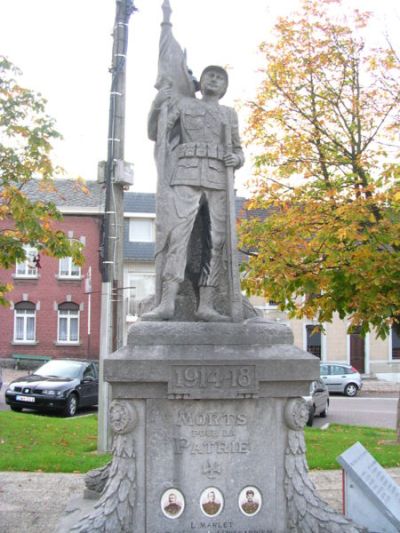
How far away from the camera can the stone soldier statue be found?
534cm

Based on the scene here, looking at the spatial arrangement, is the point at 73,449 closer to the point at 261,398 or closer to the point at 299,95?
the point at 261,398

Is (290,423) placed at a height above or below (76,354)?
above

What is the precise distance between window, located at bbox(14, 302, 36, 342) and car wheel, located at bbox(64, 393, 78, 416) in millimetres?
16518

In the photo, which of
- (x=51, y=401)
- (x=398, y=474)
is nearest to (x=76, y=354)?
(x=51, y=401)

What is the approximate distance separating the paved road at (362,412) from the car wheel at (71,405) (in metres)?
5.99

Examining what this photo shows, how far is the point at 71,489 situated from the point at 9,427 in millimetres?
5010

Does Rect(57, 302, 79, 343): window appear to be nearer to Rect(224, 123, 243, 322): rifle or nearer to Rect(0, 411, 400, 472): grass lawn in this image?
Rect(0, 411, 400, 472): grass lawn

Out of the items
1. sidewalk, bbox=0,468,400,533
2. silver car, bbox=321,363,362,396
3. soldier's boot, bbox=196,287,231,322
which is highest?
soldier's boot, bbox=196,287,231,322

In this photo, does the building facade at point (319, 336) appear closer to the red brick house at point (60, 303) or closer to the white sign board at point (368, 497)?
the red brick house at point (60, 303)

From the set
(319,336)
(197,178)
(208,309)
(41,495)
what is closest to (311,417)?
(41,495)

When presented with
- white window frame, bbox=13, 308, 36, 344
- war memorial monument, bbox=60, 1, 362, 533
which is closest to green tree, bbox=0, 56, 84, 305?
war memorial monument, bbox=60, 1, 362, 533

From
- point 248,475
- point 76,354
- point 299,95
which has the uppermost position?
point 299,95

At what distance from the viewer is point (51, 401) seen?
15914mm

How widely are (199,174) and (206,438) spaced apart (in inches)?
82.3
